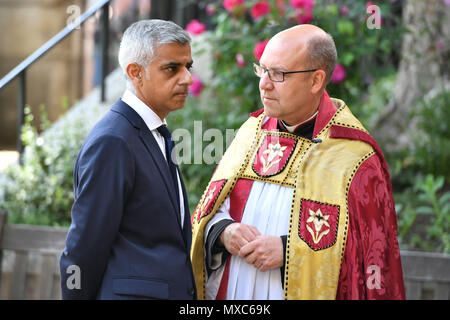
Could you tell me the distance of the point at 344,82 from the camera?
5.47 m

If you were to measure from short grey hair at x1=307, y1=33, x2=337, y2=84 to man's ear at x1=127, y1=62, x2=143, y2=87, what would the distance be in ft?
2.51

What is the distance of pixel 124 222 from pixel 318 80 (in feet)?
3.53

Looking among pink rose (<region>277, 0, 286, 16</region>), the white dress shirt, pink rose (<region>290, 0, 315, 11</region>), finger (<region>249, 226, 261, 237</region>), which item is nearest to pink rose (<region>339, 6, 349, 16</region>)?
pink rose (<region>277, 0, 286, 16</region>)

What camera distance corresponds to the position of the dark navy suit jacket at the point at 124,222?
2279 millimetres

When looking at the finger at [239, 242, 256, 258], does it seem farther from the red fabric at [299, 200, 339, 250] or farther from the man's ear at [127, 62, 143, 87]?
the man's ear at [127, 62, 143, 87]

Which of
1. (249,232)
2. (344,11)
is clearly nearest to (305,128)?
(249,232)

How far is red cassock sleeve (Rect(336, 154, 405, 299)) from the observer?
2.68 metres

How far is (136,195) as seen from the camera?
7.79ft

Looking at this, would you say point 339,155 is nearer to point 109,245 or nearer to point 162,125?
point 162,125

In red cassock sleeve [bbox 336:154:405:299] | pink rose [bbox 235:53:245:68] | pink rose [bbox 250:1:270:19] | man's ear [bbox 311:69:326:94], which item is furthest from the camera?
pink rose [bbox 235:53:245:68]

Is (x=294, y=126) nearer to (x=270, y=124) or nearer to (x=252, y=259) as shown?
(x=270, y=124)

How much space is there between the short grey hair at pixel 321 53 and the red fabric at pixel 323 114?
13 cm

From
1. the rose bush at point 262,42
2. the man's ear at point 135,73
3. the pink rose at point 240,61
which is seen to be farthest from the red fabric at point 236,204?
the pink rose at point 240,61

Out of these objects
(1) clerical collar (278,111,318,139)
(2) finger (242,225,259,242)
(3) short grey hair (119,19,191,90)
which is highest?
(3) short grey hair (119,19,191,90)
